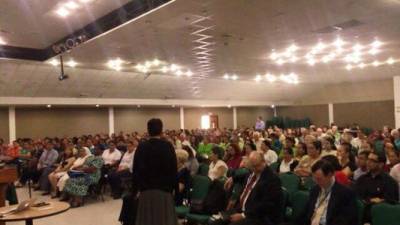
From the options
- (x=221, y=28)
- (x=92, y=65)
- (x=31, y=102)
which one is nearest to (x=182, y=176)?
(x=221, y=28)

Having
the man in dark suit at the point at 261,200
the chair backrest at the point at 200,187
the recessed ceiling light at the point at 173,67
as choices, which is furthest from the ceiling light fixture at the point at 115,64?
the man in dark suit at the point at 261,200

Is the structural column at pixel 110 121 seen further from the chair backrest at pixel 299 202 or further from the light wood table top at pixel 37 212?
the chair backrest at pixel 299 202

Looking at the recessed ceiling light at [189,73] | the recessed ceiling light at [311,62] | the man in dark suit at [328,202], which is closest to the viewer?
the man in dark suit at [328,202]

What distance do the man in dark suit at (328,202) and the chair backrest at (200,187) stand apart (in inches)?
63.4

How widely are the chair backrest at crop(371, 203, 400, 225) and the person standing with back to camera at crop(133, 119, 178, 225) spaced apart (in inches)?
74.2

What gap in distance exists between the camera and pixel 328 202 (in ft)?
10.1

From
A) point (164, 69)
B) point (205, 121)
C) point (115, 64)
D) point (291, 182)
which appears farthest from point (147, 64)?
point (205, 121)

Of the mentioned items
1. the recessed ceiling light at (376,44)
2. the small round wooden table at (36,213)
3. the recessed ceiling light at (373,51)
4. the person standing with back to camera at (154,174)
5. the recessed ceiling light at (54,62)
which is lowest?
the small round wooden table at (36,213)

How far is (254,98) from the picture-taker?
20.7 meters

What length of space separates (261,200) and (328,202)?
71 cm

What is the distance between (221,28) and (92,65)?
18.1 ft

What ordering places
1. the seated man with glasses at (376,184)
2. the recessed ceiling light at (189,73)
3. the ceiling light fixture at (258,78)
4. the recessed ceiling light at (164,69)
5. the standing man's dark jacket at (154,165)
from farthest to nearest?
the ceiling light fixture at (258,78), the recessed ceiling light at (189,73), the recessed ceiling light at (164,69), the seated man with glasses at (376,184), the standing man's dark jacket at (154,165)

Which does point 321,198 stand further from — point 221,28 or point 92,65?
point 92,65

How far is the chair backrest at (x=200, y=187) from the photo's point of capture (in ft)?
15.6
